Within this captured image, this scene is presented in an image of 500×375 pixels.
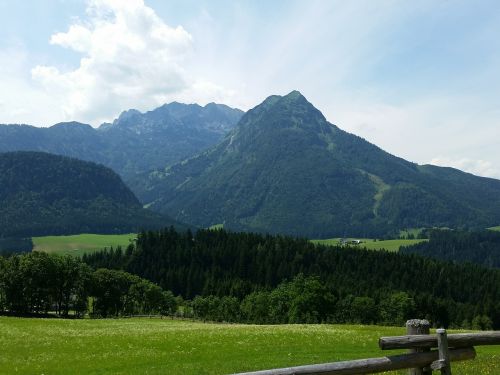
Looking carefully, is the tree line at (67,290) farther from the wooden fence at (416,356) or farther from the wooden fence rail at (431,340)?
the wooden fence rail at (431,340)

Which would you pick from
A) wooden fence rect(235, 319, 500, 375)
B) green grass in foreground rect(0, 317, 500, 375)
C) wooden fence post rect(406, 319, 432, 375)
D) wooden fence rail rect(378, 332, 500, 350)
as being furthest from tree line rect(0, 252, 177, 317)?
wooden fence rail rect(378, 332, 500, 350)

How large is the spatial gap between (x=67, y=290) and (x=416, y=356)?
448ft

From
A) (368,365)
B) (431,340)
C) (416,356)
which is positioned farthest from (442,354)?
(368,365)

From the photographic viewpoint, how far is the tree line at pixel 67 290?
398 ft

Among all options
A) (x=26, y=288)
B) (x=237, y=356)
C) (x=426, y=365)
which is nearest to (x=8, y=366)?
(x=237, y=356)

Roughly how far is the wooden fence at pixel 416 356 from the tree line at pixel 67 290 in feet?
383

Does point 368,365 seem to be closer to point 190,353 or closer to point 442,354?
point 442,354

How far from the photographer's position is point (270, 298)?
14775 cm

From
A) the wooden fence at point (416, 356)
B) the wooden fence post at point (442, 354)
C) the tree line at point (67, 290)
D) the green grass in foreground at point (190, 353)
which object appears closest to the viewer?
the wooden fence at point (416, 356)

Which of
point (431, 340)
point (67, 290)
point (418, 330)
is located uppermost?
point (418, 330)

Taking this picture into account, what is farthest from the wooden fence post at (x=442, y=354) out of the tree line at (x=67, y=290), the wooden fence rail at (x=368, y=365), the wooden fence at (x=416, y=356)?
the tree line at (x=67, y=290)

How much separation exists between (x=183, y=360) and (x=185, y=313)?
134176mm

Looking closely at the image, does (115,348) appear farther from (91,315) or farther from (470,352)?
(91,315)

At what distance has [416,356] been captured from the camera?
516 inches
